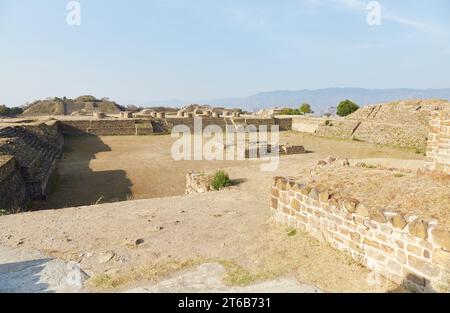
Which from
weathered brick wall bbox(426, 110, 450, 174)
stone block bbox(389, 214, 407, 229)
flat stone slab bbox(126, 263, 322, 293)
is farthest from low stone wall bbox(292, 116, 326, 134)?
flat stone slab bbox(126, 263, 322, 293)

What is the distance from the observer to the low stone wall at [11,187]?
8.90 meters

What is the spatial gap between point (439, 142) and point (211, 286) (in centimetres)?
831

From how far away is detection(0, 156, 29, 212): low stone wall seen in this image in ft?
29.2

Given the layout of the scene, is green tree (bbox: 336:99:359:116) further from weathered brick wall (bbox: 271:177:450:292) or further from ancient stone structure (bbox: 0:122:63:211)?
weathered brick wall (bbox: 271:177:450:292)

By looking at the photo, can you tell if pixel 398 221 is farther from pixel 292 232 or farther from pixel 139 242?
pixel 139 242

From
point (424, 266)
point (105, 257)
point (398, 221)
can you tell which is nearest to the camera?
point (424, 266)

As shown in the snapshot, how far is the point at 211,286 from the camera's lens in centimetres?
422

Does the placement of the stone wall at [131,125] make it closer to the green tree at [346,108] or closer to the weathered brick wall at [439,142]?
the green tree at [346,108]

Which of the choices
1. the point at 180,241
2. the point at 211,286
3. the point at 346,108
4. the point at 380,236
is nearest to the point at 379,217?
the point at 380,236

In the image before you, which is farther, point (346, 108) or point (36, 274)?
Answer: point (346, 108)

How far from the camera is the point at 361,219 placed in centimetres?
460

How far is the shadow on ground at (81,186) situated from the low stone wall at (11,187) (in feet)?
1.42

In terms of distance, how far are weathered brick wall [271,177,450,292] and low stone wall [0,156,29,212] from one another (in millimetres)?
7292
